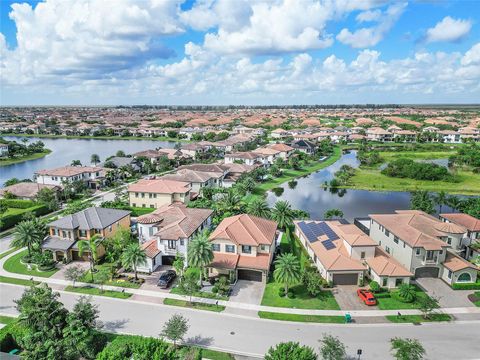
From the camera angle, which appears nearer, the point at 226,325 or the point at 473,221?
the point at 226,325

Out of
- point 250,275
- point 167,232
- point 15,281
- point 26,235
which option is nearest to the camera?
point 15,281

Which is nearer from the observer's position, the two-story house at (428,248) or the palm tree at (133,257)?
the palm tree at (133,257)

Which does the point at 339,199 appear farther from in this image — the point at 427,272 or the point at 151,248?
the point at 151,248

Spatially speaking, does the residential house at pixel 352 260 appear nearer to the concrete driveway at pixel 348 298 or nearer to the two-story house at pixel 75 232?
the concrete driveway at pixel 348 298

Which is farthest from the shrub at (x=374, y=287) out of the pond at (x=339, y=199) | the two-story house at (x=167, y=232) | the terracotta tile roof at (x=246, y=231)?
the pond at (x=339, y=199)

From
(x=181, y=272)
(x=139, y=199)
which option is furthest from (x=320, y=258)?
(x=139, y=199)

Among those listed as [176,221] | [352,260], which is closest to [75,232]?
[176,221]

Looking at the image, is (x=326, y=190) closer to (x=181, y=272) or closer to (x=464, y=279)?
(x=464, y=279)
